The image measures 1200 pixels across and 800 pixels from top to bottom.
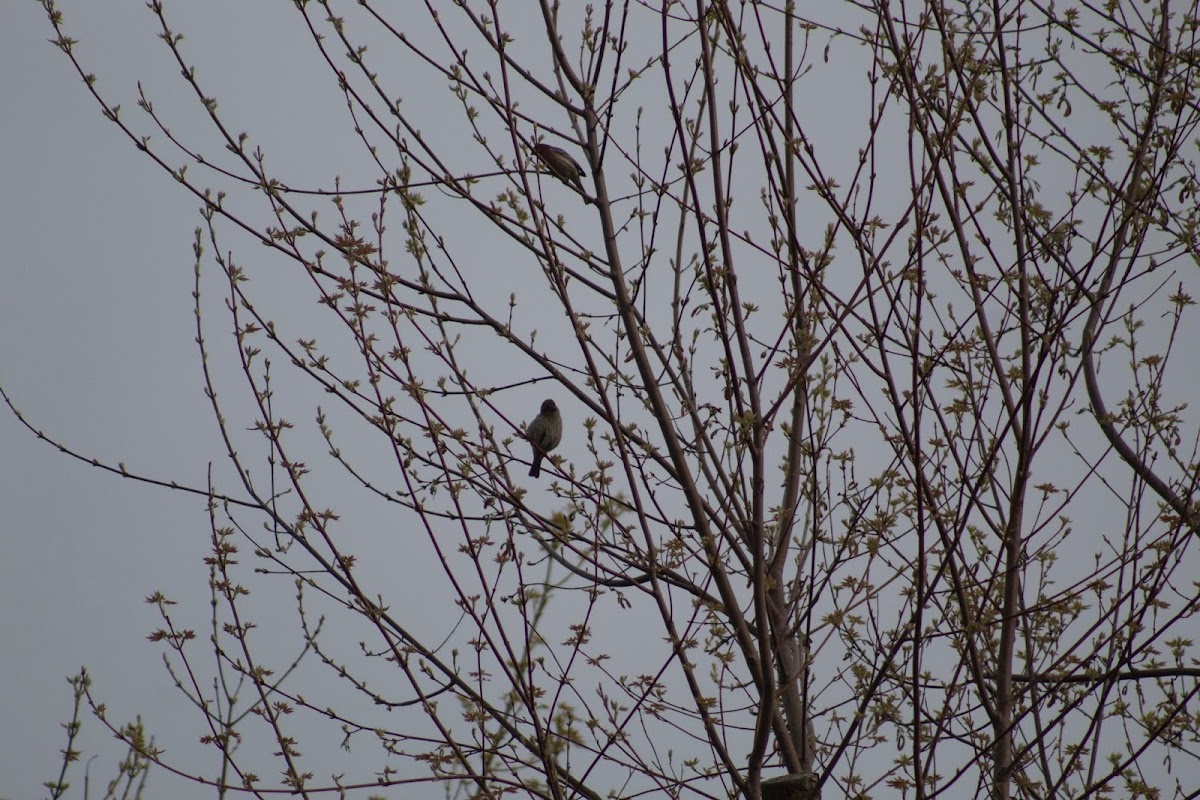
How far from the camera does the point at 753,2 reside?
3078mm

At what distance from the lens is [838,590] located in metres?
3.81

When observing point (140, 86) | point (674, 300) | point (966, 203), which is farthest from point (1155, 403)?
point (140, 86)

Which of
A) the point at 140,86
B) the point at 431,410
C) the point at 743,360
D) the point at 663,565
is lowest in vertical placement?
the point at 663,565

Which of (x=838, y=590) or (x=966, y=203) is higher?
(x=966, y=203)

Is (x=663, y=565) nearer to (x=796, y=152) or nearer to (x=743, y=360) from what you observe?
(x=743, y=360)

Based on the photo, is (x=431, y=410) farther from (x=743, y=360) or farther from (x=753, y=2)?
(x=753, y=2)

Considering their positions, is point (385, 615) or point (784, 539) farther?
point (784, 539)

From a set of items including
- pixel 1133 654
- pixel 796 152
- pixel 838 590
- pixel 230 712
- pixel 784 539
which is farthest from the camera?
pixel 230 712

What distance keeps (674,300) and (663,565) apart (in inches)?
66.9

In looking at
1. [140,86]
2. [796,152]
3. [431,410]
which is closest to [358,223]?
[431,410]

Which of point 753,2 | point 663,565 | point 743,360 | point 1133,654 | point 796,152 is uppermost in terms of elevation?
point 753,2

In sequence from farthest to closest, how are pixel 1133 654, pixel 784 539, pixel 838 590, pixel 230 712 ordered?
pixel 230 712
pixel 838 590
pixel 784 539
pixel 1133 654

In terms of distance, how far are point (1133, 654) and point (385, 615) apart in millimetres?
2075

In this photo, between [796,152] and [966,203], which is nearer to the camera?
[796,152]
